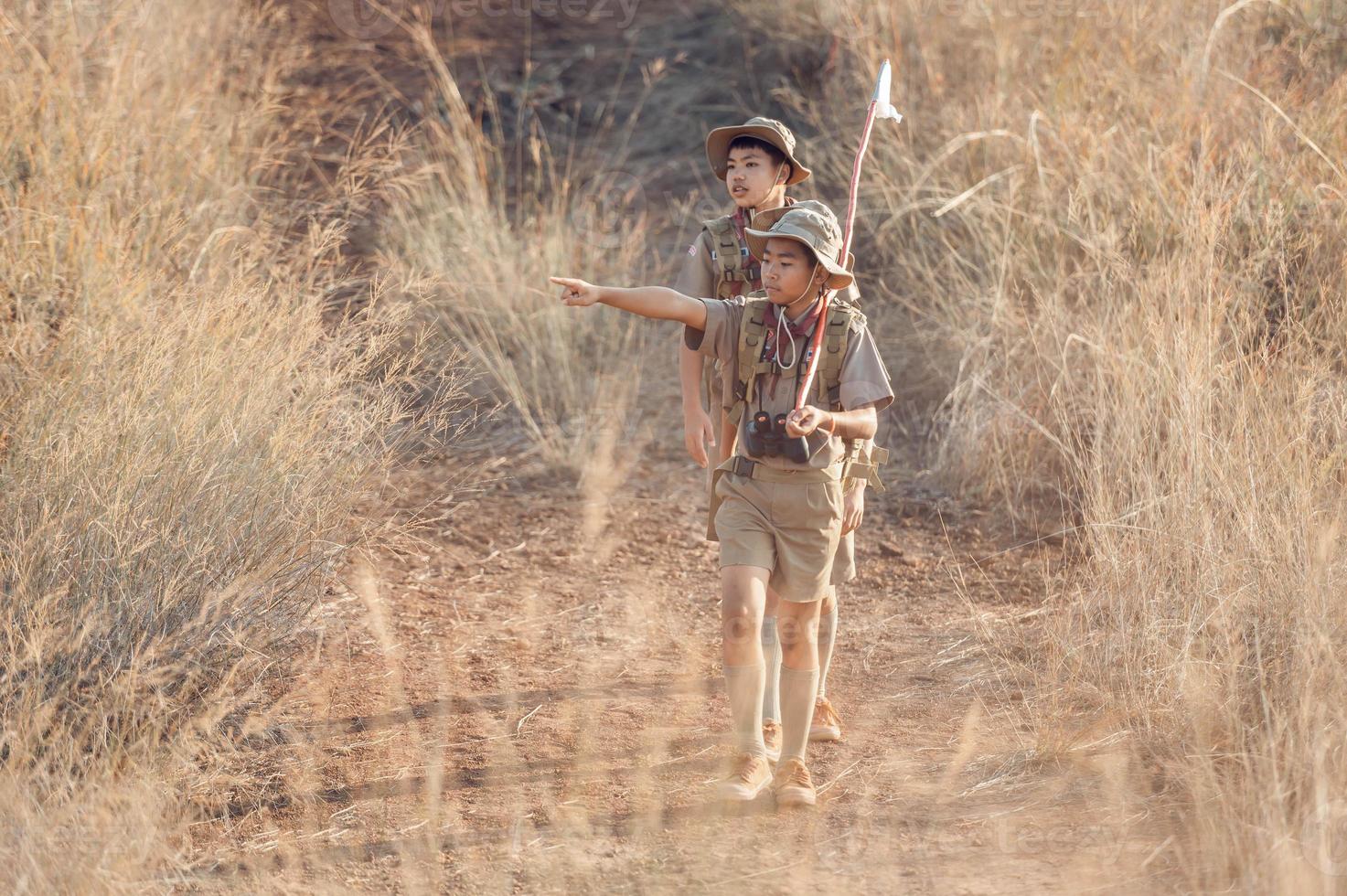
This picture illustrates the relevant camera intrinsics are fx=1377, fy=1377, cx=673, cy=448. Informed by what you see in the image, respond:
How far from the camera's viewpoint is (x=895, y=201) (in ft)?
24.1

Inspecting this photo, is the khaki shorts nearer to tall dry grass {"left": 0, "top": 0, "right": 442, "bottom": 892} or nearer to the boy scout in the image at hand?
the boy scout

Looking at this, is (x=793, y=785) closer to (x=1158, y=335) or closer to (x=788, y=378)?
(x=788, y=378)

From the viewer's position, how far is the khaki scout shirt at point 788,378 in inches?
130

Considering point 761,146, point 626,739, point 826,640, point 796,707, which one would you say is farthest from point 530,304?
point 796,707

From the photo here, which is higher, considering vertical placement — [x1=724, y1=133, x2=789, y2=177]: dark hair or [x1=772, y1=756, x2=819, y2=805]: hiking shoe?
[x1=724, y1=133, x2=789, y2=177]: dark hair

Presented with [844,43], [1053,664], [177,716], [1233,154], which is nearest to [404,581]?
[177,716]

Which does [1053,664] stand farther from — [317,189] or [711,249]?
[317,189]

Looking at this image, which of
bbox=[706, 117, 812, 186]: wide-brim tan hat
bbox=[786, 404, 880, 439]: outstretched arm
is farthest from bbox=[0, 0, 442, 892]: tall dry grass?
bbox=[786, 404, 880, 439]: outstretched arm

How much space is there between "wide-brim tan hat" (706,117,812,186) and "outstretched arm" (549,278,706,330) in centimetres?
57

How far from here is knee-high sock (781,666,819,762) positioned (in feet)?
11.4

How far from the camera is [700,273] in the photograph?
3.89m

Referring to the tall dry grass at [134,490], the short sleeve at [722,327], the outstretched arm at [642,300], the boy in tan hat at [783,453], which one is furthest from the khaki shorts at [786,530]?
the tall dry grass at [134,490]

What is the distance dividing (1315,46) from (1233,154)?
63.0 inches

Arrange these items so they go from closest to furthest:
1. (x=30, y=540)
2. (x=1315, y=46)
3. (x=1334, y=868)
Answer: (x=1334, y=868) → (x=30, y=540) → (x=1315, y=46)
